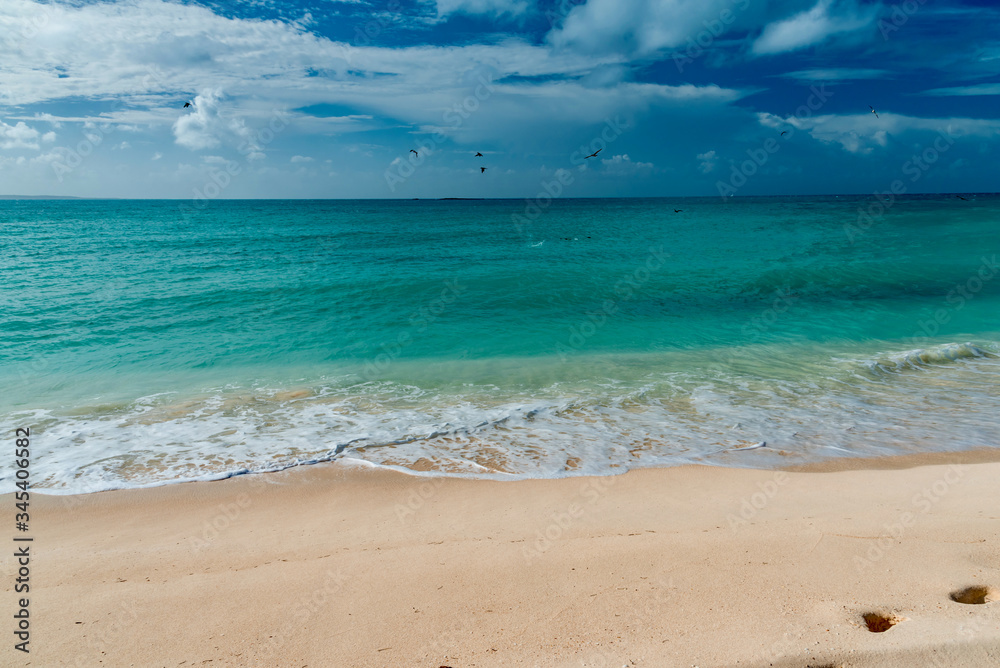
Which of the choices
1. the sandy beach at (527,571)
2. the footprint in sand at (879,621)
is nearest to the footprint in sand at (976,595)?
the sandy beach at (527,571)

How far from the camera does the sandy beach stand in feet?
11.0

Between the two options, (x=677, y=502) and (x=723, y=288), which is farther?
(x=723, y=288)

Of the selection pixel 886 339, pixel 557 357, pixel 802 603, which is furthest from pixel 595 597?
pixel 886 339

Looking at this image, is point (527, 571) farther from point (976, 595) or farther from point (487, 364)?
point (487, 364)

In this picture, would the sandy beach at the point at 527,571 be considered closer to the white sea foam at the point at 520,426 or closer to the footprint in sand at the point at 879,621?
the footprint in sand at the point at 879,621

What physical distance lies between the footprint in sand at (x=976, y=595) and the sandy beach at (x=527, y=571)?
0.03m

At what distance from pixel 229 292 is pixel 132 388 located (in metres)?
10.3

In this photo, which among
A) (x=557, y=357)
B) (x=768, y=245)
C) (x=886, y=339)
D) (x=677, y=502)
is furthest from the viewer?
(x=768, y=245)

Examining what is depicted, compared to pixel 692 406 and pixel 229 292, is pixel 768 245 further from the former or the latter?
pixel 229 292

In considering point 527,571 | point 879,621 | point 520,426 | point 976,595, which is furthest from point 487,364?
point 976,595

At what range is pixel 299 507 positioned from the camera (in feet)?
19.0

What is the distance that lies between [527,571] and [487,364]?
25.2 feet

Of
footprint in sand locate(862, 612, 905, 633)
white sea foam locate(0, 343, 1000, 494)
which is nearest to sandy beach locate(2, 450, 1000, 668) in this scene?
footprint in sand locate(862, 612, 905, 633)

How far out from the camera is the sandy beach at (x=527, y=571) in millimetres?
3363
